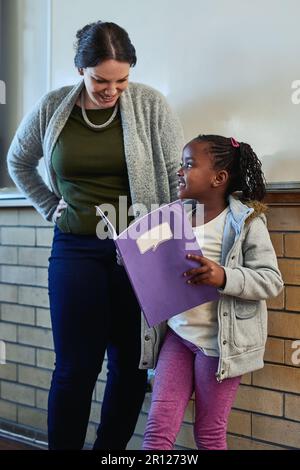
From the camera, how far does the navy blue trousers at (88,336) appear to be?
154 cm

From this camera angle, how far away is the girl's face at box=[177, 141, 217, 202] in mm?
1408

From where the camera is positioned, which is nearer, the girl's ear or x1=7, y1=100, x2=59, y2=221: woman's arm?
the girl's ear

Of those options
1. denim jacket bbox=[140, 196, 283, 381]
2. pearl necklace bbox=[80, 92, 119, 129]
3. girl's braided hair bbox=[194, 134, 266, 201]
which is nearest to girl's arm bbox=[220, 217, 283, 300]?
denim jacket bbox=[140, 196, 283, 381]

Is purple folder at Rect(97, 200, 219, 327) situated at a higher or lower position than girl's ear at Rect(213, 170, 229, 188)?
lower

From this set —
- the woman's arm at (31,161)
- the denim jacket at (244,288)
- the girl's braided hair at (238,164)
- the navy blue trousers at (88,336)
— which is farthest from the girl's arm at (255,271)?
the woman's arm at (31,161)

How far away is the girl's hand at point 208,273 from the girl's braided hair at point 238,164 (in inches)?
10.0

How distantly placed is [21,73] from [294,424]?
161cm

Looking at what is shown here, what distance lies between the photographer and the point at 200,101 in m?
1.69

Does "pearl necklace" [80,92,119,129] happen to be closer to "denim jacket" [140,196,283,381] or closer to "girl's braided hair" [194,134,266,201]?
"girl's braided hair" [194,134,266,201]

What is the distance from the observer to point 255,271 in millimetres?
1316

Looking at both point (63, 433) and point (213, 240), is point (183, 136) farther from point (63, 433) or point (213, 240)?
point (63, 433)

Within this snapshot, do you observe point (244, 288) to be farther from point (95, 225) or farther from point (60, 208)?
point (60, 208)

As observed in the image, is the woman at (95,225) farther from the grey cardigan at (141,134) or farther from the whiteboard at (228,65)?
the whiteboard at (228,65)
